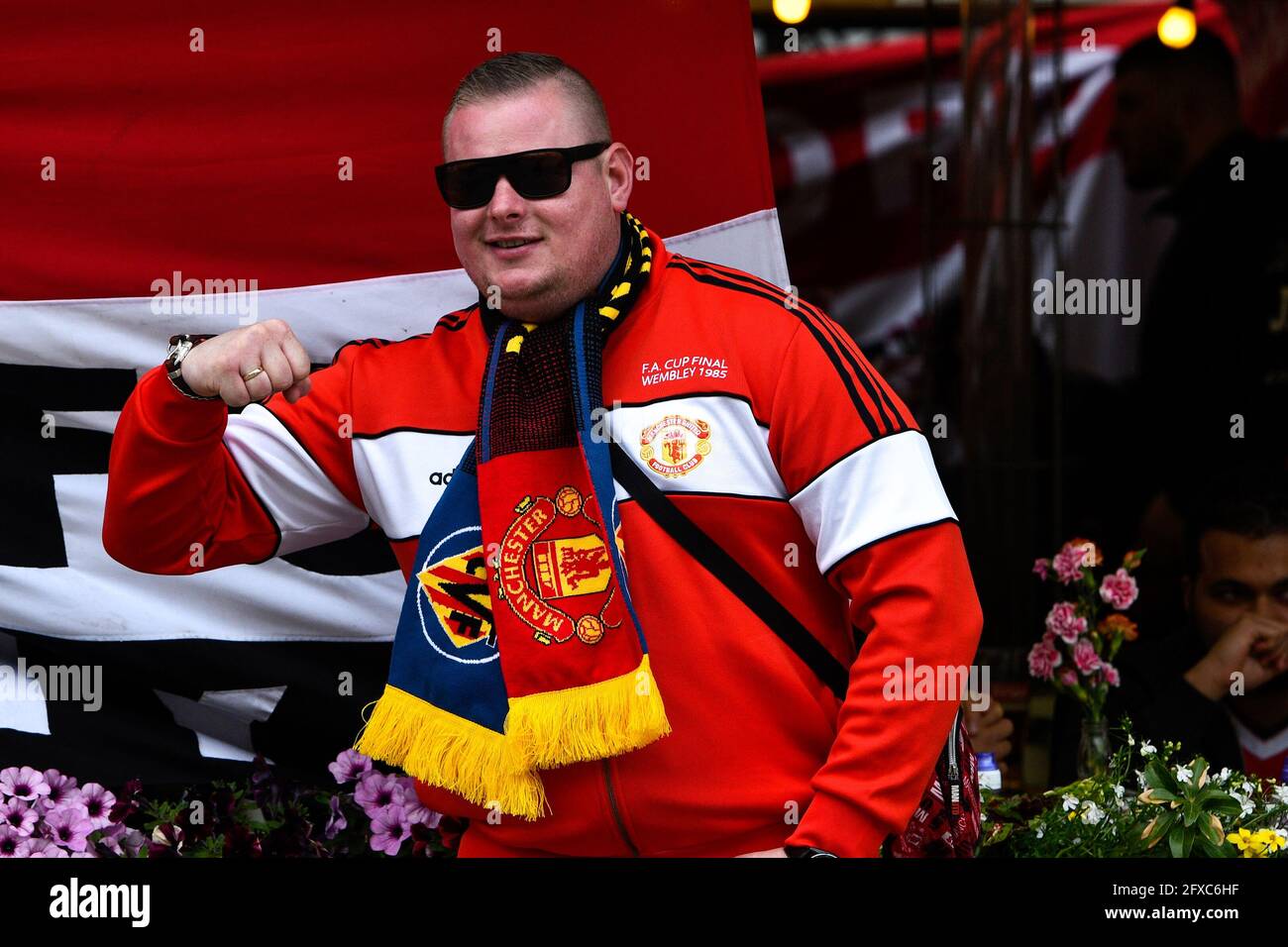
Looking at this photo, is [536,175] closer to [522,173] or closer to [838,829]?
[522,173]

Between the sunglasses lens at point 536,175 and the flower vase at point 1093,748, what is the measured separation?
184cm

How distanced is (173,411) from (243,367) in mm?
153

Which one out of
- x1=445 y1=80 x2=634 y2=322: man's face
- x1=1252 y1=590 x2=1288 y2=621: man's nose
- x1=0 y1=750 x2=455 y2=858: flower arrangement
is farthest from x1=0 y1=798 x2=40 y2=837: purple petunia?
x1=1252 y1=590 x2=1288 y2=621: man's nose

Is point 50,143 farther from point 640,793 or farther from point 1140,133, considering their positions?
point 1140,133

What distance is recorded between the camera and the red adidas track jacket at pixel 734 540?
249 centimetres

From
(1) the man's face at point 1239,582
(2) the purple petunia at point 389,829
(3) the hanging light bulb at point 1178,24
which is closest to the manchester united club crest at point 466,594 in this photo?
(2) the purple petunia at point 389,829

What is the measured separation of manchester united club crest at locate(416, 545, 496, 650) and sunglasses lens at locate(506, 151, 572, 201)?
585mm

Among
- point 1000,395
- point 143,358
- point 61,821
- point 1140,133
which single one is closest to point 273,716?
point 61,821

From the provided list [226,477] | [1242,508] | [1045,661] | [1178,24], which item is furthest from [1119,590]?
[1178,24]

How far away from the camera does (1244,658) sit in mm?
3879

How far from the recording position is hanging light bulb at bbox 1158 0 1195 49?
21.4ft

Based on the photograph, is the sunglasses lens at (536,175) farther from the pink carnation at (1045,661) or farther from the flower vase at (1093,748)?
the flower vase at (1093,748)

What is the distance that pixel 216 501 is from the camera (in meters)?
2.81
